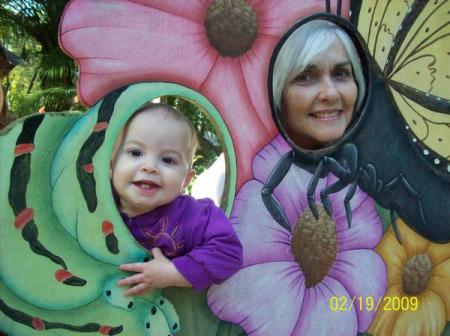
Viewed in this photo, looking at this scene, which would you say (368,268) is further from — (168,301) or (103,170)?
(103,170)

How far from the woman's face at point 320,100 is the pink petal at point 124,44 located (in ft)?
1.17

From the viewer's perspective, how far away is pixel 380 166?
Result: 77.6 inches

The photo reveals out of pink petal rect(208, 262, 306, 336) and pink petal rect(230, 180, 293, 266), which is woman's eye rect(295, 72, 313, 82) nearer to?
pink petal rect(230, 180, 293, 266)

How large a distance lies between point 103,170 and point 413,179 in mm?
1096

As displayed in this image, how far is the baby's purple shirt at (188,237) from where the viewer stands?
1.61 meters

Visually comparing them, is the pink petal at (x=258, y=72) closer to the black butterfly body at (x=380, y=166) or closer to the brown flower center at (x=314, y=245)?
the black butterfly body at (x=380, y=166)

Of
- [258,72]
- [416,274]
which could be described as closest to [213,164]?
[258,72]

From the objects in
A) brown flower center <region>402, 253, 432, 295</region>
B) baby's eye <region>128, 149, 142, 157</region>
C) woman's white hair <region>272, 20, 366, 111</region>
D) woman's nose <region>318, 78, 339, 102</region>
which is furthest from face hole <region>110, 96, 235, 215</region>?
brown flower center <region>402, 253, 432, 295</region>

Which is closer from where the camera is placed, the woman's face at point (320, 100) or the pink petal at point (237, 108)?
the pink petal at point (237, 108)

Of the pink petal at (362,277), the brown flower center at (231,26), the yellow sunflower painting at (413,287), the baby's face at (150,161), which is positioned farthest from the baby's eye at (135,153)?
the yellow sunflower painting at (413,287)

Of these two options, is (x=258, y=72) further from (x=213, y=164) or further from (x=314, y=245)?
(x=314, y=245)

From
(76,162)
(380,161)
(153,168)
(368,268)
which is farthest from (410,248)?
(76,162)

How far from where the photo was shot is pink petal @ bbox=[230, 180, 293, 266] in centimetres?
179

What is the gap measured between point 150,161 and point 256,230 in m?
0.44
